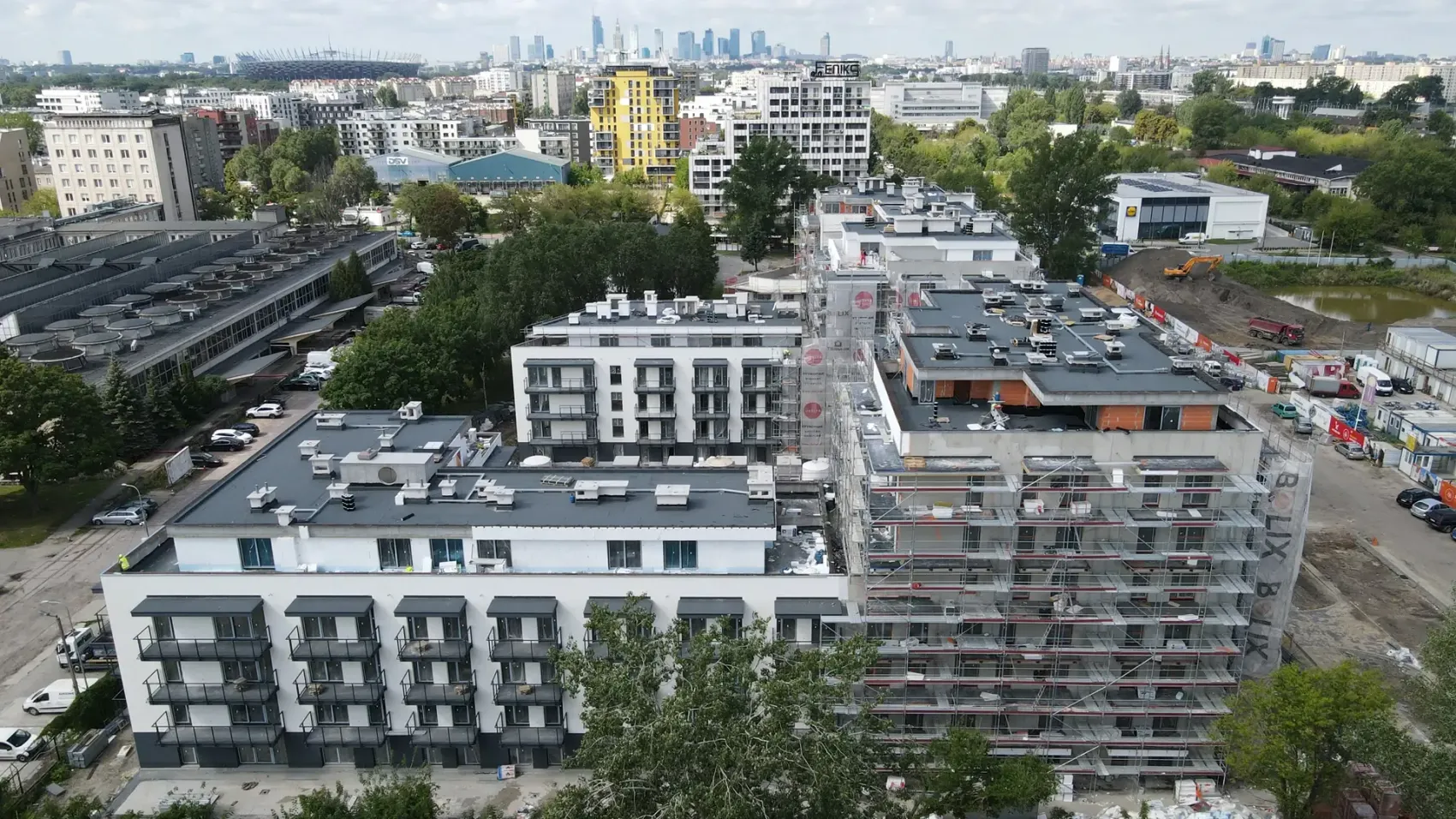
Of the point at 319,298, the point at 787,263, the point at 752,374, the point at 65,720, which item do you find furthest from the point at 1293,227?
the point at 65,720

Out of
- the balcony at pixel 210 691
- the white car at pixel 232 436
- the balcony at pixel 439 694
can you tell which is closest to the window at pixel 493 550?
the balcony at pixel 439 694

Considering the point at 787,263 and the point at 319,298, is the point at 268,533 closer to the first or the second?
the point at 319,298

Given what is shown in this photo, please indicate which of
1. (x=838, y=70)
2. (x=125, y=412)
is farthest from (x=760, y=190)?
(x=125, y=412)

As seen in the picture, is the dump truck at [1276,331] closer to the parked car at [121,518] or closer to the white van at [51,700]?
the parked car at [121,518]

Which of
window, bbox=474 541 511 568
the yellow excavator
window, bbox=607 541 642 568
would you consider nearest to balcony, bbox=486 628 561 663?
window, bbox=474 541 511 568

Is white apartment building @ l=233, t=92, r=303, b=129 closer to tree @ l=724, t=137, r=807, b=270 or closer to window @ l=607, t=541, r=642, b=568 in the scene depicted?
tree @ l=724, t=137, r=807, b=270
